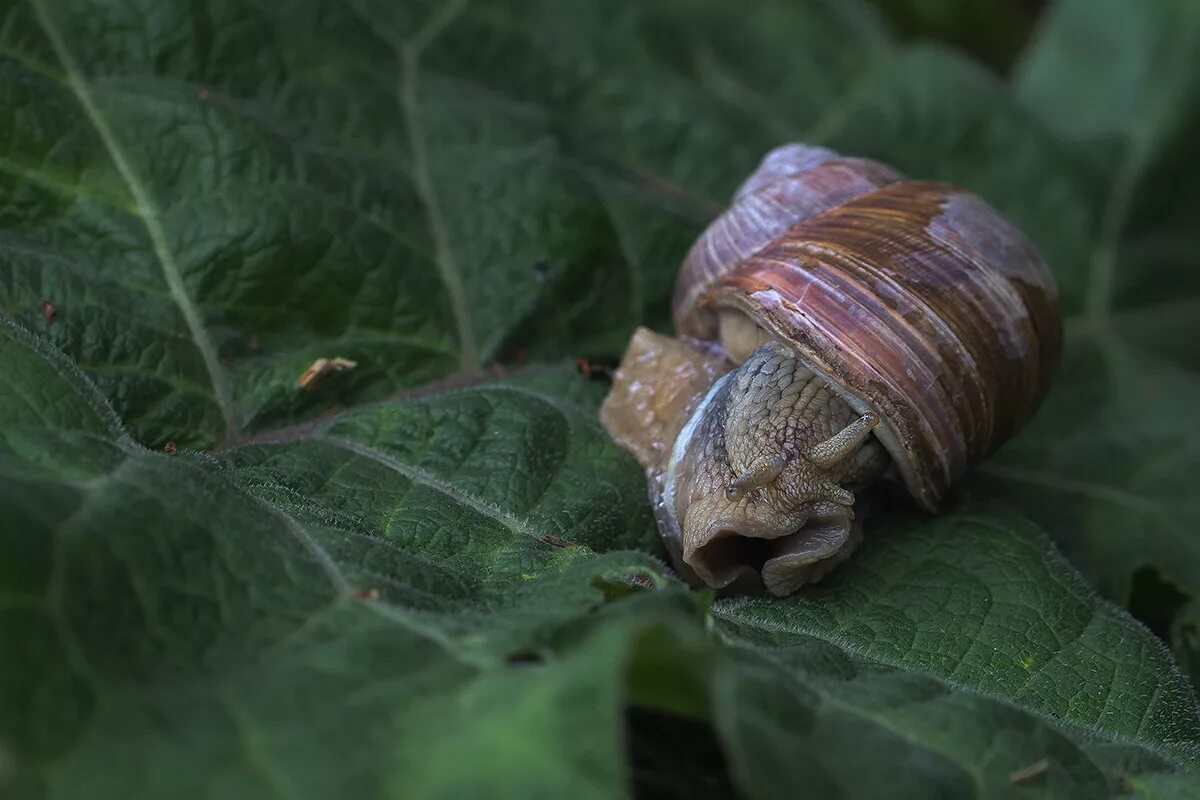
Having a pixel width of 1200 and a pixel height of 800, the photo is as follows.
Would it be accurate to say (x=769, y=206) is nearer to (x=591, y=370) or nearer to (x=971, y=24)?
(x=591, y=370)

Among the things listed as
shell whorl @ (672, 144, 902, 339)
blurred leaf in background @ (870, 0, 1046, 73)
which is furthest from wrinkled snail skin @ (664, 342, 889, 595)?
blurred leaf in background @ (870, 0, 1046, 73)

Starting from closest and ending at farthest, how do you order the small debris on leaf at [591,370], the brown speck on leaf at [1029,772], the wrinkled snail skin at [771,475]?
1. the brown speck on leaf at [1029,772]
2. the wrinkled snail skin at [771,475]
3. the small debris on leaf at [591,370]

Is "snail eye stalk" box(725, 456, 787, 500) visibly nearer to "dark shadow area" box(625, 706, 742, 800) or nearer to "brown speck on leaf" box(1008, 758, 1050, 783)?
"dark shadow area" box(625, 706, 742, 800)

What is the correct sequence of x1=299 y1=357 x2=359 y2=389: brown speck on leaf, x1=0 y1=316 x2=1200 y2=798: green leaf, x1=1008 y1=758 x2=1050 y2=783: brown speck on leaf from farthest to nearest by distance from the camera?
1. x1=299 y1=357 x2=359 y2=389: brown speck on leaf
2. x1=1008 y1=758 x2=1050 y2=783: brown speck on leaf
3. x1=0 y1=316 x2=1200 y2=798: green leaf

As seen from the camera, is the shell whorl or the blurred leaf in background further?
the blurred leaf in background

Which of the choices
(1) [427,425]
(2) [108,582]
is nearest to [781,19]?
(1) [427,425]

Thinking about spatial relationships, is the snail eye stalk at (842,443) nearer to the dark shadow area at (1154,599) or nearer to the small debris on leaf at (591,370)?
the small debris on leaf at (591,370)

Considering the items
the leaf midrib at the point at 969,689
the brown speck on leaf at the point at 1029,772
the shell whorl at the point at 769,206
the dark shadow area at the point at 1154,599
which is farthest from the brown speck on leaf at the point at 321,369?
the dark shadow area at the point at 1154,599
